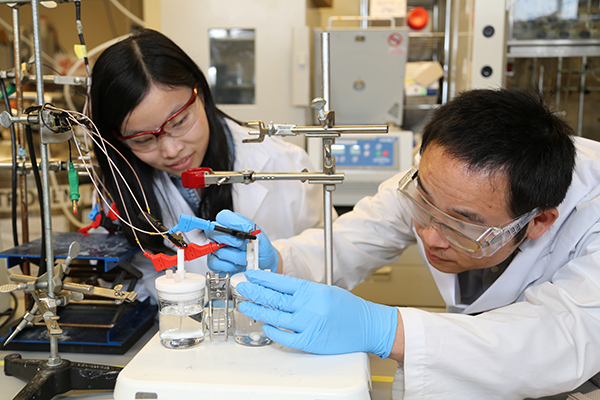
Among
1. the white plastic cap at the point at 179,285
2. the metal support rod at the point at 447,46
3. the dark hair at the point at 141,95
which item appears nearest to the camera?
the white plastic cap at the point at 179,285

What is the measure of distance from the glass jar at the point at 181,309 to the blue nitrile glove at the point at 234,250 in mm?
155

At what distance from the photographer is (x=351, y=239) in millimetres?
1386

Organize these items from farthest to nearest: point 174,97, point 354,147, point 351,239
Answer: point 354,147, point 351,239, point 174,97

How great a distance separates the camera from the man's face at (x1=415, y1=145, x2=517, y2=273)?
0.93 m

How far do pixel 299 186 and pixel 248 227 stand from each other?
2.38 ft

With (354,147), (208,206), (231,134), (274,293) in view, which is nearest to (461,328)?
(274,293)

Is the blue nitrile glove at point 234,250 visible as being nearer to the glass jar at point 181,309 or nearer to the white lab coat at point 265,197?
the glass jar at point 181,309

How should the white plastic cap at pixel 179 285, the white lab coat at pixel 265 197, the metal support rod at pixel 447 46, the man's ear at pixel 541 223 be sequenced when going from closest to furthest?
the white plastic cap at pixel 179 285
the man's ear at pixel 541 223
the white lab coat at pixel 265 197
the metal support rod at pixel 447 46

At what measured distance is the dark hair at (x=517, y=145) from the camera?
0.93 m

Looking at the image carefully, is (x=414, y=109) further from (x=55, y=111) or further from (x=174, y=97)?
(x=55, y=111)

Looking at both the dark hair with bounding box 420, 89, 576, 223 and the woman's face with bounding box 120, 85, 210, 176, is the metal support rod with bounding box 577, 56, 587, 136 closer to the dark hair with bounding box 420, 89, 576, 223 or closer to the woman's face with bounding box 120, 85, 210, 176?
the dark hair with bounding box 420, 89, 576, 223

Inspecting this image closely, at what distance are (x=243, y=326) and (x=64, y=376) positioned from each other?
0.37 metres

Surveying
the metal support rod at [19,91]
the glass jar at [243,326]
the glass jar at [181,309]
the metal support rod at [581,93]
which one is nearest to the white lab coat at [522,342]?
the glass jar at [243,326]

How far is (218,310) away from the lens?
0.86 m
